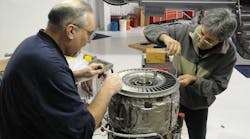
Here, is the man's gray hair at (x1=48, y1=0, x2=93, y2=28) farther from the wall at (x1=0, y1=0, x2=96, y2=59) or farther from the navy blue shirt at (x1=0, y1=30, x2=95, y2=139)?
the wall at (x1=0, y1=0, x2=96, y2=59)

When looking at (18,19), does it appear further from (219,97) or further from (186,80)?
(219,97)

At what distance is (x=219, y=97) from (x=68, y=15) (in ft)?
8.57

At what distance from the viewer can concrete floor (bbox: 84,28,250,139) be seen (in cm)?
260

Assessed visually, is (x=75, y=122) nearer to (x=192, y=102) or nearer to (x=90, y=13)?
(x=90, y=13)

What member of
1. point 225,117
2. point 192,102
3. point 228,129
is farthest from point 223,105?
point 192,102

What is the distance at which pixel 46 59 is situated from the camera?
1.02 metres

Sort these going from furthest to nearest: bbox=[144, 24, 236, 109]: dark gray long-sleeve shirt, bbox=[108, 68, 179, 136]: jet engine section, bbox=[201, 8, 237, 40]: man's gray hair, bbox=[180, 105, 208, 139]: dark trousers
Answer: bbox=[180, 105, 208, 139]: dark trousers → bbox=[144, 24, 236, 109]: dark gray long-sleeve shirt → bbox=[201, 8, 237, 40]: man's gray hair → bbox=[108, 68, 179, 136]: jet engine section

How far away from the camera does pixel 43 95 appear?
1.03m

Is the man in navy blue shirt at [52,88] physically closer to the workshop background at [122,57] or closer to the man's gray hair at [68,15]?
the man's gray hair at [68,15]

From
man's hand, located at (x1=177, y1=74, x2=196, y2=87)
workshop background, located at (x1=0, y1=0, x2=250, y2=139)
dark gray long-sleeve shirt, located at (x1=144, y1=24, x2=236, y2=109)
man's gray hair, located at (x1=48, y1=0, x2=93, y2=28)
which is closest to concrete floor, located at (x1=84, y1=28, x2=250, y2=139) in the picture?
workshop background, located at (x1=0, y1=0, x2=250, y2=139)

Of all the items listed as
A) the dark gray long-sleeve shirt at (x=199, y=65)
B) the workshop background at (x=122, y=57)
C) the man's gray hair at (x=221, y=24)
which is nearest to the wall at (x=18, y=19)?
the workshop background at (x=122, y=57)

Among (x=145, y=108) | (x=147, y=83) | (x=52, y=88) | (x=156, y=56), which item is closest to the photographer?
(x=52, y=88)

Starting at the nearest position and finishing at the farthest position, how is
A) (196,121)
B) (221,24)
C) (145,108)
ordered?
(145,108) → (221,24) → (196,121)

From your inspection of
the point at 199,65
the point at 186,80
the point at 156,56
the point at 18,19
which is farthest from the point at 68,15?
the point at 18,19
